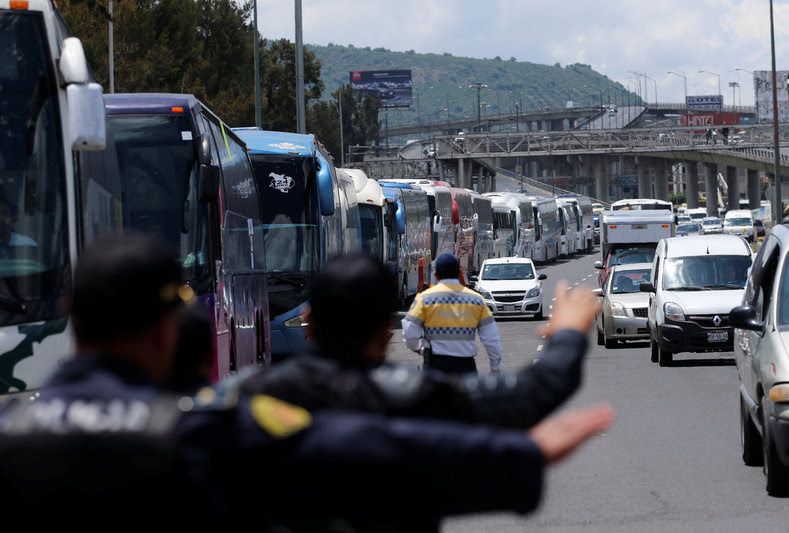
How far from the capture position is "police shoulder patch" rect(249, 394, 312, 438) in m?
2.62

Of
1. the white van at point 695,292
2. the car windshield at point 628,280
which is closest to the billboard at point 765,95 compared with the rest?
the car windshield at point 628,280

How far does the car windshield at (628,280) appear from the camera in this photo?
2439cm

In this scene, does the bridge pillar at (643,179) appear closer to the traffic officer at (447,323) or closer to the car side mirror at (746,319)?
the traffic officer at (447,323)

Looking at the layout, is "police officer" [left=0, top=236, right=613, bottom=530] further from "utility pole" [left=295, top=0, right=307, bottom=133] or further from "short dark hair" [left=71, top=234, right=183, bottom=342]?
"utility pole" [left=295, top=0, right=307, bottom=133]

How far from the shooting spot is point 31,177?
843 centimetres

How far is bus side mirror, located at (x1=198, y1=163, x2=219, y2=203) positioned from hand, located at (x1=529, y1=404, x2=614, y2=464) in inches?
355

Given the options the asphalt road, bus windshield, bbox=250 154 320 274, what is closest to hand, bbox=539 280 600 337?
the asphalt road

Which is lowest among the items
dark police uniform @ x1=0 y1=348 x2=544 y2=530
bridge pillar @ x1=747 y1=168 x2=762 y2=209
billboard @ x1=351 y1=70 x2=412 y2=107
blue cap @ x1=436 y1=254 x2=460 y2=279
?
dark police uniform @ x1=0 y1=348 x2=544 y2=530

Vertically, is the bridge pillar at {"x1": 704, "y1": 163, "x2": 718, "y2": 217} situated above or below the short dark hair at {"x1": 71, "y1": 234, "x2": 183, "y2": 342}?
above

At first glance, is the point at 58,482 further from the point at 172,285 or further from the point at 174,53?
the point at 174,53

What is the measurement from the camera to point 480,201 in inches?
2383

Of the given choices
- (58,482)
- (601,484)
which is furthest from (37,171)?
(58,482)

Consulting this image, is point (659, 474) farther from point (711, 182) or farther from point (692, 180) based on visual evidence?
point (692, 180)

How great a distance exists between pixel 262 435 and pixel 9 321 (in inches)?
230
